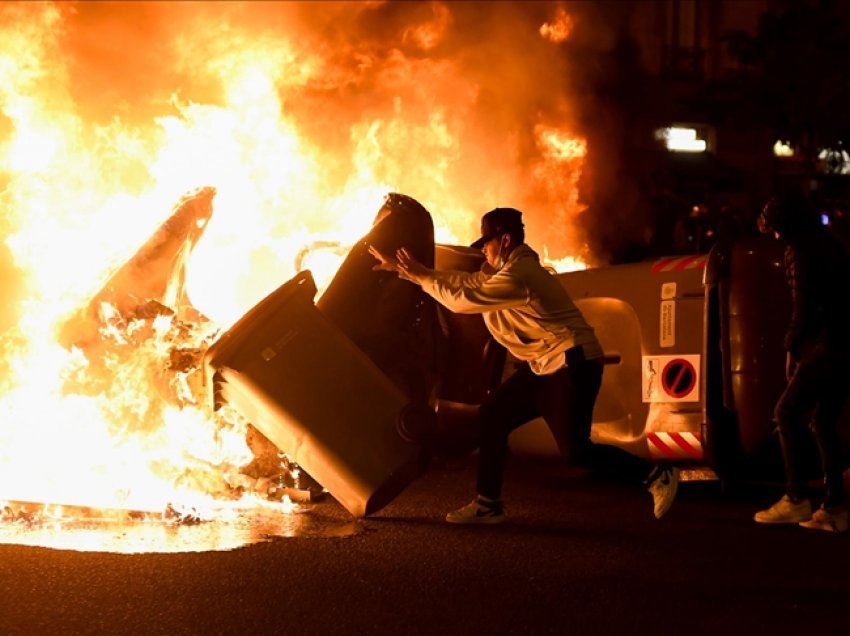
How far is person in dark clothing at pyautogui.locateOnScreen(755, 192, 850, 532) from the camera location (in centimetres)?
641

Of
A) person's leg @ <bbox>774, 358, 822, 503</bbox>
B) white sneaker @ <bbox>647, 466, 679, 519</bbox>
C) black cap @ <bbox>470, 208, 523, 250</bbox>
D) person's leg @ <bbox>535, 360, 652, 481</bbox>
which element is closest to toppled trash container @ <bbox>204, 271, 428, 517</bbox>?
person's leg @ <bbox>535, 360, 652, 481</bbox>

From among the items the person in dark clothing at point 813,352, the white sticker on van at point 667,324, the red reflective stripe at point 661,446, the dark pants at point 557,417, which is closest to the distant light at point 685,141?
the white sticker on van at point 667,324

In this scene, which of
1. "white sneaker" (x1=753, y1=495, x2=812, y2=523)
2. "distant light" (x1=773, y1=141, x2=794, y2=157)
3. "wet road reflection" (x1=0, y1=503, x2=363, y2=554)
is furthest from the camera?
"distant light" (x1=773, y1=141, x2=794, y2=157)

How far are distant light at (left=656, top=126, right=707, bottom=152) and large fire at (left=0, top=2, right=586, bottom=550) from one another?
13.7m

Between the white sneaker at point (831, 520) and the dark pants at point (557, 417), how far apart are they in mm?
970

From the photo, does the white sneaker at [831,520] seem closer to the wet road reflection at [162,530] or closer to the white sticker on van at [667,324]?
the white sticker on van at [667,324]

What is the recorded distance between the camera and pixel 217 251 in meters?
10.6

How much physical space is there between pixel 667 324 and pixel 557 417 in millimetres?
1420

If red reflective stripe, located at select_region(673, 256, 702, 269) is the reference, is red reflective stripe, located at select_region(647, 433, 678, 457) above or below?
below

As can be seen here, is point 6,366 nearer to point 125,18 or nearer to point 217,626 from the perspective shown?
point 217,626

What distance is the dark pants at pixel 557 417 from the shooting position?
614 centimetres

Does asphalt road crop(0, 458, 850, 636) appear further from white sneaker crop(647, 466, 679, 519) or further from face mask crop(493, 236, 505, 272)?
face mask crop(493, 236, 505, 272)

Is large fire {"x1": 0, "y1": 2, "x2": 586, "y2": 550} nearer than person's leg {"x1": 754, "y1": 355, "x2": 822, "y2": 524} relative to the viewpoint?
No

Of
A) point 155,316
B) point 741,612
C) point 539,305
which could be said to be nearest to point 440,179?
point 155,316
